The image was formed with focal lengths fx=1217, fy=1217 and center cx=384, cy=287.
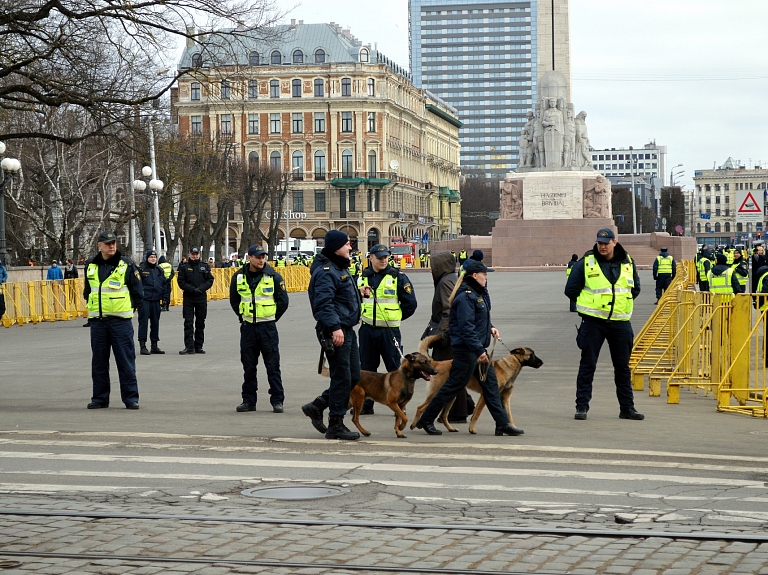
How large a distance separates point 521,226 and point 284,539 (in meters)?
59.2

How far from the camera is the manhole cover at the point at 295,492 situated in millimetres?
8081

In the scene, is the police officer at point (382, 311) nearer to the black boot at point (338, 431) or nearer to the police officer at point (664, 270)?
the black boot at point (338, 431)

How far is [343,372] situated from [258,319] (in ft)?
9.32

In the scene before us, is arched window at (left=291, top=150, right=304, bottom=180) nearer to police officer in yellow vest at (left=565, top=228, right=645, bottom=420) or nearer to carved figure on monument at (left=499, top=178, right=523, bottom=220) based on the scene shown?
carved figure on monument at (left=499, top=178, right=523, bottom=220)

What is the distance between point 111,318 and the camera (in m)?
13.4

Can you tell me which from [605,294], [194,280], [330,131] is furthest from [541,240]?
[330,131]

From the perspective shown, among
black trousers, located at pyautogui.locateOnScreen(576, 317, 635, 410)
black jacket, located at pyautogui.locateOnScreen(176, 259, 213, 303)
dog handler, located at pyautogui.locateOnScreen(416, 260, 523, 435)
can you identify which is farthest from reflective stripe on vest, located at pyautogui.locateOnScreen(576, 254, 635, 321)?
black jacket, located at pyautogui.locateOnScreen(176, 259, 213, 303)

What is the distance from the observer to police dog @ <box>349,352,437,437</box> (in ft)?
34.8

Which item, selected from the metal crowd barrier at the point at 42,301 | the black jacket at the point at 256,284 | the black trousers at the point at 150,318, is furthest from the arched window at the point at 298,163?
the black jacket at the point at 256,284

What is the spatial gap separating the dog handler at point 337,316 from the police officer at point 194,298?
33.8 ft

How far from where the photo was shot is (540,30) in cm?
6644

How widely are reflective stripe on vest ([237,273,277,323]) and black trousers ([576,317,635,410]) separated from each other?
3.39 meters

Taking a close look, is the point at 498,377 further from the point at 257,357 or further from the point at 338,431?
the point at 257,357

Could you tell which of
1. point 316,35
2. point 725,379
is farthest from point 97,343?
point 316,35
